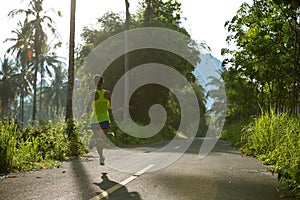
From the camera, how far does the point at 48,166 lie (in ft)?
31.0

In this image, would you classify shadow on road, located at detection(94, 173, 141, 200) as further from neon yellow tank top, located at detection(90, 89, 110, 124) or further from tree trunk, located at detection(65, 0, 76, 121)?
tree trunk, located at detection(65, 0, 76, 121)

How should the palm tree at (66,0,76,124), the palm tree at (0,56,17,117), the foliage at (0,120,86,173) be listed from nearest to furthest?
the foliage at (0,120,86,173)
the palm tree at (66,0,76,124)
the palm tree at (0,56,17,117)

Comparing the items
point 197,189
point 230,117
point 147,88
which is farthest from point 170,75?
point 197,189

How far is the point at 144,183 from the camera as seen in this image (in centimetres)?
693

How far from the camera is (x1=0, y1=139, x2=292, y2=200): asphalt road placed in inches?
231

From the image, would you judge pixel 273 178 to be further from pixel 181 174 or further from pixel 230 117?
pixel 230 117

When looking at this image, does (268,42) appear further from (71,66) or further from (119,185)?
(119,185)

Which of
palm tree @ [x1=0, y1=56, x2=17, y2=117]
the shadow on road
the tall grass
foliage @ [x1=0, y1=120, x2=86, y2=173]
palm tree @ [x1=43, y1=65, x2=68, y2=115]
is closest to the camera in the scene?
the shadow on road

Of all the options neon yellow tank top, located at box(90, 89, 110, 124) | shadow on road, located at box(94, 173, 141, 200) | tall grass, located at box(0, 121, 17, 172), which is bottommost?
shadow on road, located at box(94, 173, 141, 200)

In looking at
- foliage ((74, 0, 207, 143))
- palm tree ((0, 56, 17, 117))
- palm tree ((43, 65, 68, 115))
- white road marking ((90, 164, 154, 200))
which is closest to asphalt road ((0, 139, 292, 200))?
white road marking ((90, 164, 154, 200))

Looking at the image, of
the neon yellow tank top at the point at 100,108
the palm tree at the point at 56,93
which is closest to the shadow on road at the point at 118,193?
the neon yellow tank top at the point at 100,108

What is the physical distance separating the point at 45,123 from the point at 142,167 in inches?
Answer: 223

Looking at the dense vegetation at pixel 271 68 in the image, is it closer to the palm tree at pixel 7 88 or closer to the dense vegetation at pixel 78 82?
the dense vegetation at pixel 78 82

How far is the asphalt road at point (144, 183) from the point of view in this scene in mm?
5859
